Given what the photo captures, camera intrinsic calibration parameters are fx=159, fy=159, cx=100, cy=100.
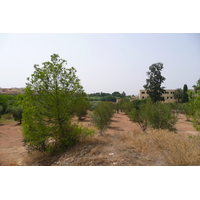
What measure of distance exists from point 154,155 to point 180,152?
3.85 ft

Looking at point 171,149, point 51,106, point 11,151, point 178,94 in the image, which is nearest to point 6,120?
point 11,151

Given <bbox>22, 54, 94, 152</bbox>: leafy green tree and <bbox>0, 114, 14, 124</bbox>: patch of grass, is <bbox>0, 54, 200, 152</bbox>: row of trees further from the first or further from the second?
<bbox>0, 114, 14, 124</bbox>: patch of grass

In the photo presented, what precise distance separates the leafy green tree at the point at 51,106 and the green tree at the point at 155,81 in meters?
26.8

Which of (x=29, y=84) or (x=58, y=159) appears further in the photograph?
(x=29, y=84)

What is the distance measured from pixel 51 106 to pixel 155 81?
2861 cm

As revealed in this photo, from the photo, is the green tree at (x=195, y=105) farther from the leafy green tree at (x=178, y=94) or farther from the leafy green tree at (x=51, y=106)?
the leafy green tree at (x=178, y=94)

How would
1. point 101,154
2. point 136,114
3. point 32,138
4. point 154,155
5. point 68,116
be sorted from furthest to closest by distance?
point 136,114 → point 68,116 → point 32,138 → point 101,154 → point 154,155

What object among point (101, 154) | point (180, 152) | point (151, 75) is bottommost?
point (101, 154)

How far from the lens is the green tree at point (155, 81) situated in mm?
32562

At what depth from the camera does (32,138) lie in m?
8.11

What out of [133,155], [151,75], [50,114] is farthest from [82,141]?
[151,75]

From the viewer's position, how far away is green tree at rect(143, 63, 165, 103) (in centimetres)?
3256

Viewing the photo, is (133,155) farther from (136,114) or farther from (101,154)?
(136,114)

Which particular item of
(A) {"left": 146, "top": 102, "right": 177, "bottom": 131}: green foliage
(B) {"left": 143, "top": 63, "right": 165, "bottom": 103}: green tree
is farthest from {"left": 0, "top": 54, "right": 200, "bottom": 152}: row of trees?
(B) {"left": 143, "top": 63, "right": 165, "bottom": 103}: green tree
